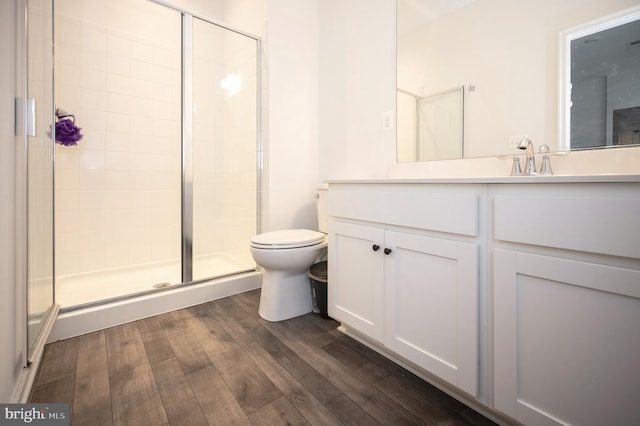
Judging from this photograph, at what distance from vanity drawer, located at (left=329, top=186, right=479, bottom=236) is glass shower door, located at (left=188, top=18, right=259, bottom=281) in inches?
44.4

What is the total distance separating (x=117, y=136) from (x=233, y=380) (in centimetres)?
216

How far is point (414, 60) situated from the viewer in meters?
1.65

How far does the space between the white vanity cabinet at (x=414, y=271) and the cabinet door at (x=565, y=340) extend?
0.09 meters

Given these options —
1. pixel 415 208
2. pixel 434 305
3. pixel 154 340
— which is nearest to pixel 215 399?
pixel 154 340

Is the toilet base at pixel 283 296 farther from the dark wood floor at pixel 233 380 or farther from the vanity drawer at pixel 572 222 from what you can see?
the vanity drawer at pixel 572 222

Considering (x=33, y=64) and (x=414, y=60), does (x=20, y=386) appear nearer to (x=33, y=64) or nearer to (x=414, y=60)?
(x=33, y=64)

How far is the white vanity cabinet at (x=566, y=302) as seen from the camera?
648mm

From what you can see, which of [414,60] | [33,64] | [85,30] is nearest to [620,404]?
[414,60]

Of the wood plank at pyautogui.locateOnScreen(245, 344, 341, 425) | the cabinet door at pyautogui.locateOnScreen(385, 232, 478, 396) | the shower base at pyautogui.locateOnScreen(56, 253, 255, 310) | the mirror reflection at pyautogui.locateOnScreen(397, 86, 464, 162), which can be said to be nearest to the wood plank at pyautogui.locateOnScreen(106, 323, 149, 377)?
the shower base at pyautogui.locateOnScreen(56, 253, 255, 310)

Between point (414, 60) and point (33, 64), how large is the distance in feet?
5.83

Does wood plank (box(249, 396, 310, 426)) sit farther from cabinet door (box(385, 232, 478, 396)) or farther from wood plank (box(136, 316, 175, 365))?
wood plank (box(136, 316, 175, 365))

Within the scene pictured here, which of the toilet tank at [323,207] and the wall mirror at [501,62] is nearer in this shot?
the wall mirror at [501,62]

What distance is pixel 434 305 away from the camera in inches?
39.8

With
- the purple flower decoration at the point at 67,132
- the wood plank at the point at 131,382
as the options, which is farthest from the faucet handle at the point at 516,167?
the purple flower decoration at the point at 67,132
